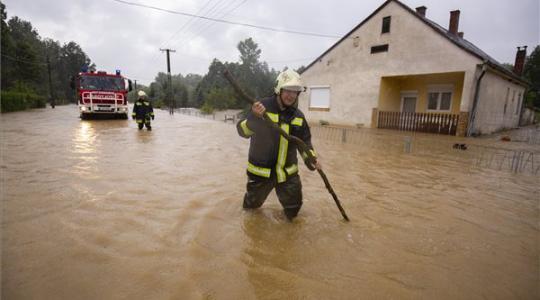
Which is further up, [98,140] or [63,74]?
[63,74]

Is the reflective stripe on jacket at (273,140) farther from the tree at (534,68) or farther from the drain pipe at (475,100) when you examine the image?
the tree at (534,68)

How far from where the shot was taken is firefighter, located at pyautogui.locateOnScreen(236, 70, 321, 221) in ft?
9.62

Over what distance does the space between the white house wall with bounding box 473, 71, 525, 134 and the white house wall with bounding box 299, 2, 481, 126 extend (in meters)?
1.84

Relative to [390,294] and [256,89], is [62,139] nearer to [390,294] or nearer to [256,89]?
[390,294]

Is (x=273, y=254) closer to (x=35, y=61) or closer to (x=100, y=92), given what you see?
(x=100, y=92)

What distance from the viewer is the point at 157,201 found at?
3.71 metres

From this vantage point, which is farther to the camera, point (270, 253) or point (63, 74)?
point (63, 74)

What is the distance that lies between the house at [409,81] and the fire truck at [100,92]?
1231cm

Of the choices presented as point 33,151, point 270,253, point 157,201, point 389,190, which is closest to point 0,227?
point 157,201

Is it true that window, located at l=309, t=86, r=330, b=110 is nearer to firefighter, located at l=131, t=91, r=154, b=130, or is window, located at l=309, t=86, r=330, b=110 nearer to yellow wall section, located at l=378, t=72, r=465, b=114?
yellow wall section, located at l=378, t=72, r=465, b=114

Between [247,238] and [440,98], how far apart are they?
Answer: 58.2ft

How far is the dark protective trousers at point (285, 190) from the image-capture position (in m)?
3.16

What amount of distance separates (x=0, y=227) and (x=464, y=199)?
613 cm

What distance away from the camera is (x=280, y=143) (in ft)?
10.0
